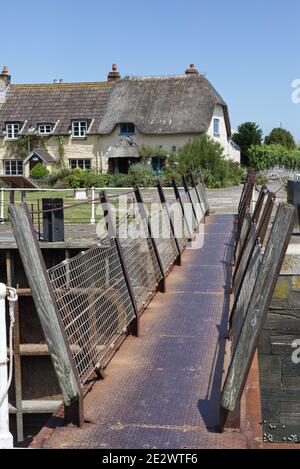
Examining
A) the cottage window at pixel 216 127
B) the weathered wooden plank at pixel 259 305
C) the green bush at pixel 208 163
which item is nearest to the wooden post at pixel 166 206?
the weathered wooden plank at pixel 259 305

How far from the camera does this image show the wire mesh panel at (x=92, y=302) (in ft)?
18.6

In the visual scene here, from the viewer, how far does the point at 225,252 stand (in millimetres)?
13797

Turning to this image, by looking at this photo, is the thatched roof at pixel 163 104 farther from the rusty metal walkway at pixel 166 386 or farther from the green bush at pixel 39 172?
the rusty metal walkway at pixel 166 386

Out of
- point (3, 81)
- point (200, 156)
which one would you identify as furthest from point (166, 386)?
point (3, 81)

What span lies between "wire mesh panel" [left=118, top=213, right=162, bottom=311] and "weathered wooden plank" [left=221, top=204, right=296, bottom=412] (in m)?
3.35

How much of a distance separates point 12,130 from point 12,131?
3.5 inches

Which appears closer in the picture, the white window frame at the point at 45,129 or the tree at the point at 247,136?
the white window frame at the point at 45,129

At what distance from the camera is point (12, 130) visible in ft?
189

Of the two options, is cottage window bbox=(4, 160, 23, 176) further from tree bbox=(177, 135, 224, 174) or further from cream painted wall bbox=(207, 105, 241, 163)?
cream painted wall bbox=(207, 105, 241, 163)

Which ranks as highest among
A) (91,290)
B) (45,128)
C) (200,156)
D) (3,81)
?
(3,81)

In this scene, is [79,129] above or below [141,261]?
above

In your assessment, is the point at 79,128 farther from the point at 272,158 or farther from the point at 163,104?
the point at 272,158

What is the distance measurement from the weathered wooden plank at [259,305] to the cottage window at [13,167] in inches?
2105

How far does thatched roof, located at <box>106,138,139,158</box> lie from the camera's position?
53.2m
